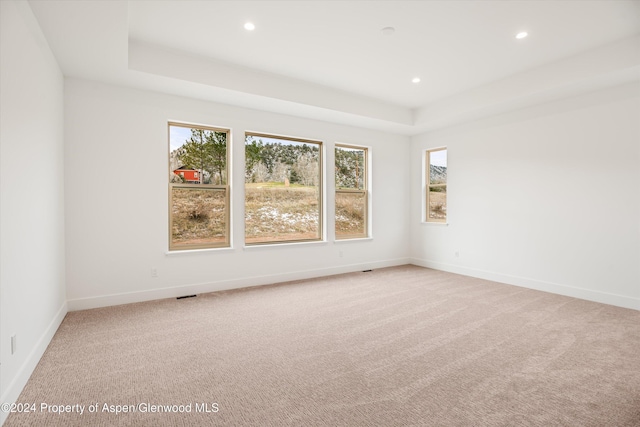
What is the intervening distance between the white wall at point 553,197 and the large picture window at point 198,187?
393 cm

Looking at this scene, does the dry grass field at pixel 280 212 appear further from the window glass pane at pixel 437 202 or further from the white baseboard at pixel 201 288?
the window glass pane at pixel 437 202

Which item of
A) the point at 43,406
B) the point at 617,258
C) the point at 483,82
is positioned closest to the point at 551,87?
the point at 483,82

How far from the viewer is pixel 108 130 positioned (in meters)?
3.78

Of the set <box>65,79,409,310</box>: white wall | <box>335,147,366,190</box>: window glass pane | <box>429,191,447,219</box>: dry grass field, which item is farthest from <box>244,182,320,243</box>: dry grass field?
<box>429,191,447,219</box>: dry grass field

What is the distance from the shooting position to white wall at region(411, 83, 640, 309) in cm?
385

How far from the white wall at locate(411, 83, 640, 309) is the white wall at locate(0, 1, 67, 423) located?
5.60 m

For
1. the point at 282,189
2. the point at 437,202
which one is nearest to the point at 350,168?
the point at 282,189

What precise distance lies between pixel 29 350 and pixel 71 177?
6.56ft

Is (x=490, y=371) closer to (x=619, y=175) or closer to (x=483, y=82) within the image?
(x=619, y=175)

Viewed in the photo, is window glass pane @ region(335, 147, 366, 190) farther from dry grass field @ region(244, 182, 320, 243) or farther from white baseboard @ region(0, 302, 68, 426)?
white baseboard @ region(0, 302, 68, 426)

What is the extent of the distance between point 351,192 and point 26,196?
14.7 ft

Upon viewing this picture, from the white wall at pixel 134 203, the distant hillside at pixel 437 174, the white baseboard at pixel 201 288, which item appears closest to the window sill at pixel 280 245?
the white wall at pixel 134 203

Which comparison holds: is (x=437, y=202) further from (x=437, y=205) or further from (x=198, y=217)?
(x=198, y=217)

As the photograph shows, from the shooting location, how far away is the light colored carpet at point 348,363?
189cm
